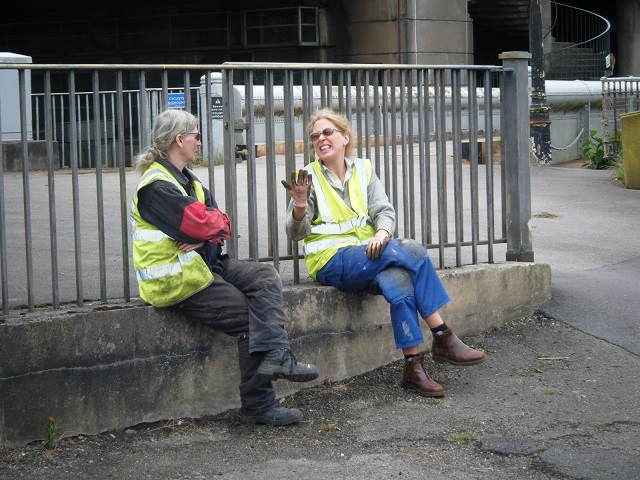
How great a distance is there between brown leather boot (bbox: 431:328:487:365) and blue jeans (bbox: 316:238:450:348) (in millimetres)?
223

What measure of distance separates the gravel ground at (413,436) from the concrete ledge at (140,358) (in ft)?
0.26

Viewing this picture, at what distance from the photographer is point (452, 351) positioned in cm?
565

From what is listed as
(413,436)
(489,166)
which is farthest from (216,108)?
(413,436)

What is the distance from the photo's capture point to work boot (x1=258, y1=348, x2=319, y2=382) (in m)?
4.90

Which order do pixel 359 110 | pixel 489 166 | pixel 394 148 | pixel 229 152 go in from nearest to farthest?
pixel 229 152 < pixel 359 110 < pixel 394 148 < pixel 489 166

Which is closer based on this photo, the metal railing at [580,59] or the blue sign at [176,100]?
the blue sign at [176,100]

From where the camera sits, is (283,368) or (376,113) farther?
(376,113)

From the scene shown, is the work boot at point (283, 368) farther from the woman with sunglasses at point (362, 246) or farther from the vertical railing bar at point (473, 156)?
the vertical railing bar at point (473, 156)

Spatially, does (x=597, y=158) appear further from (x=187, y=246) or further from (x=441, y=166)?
(x=187, y=246)

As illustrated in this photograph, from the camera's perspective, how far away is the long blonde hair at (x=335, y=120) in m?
5.72

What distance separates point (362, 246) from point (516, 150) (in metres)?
1.56

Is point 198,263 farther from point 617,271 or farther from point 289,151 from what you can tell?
point 617,271

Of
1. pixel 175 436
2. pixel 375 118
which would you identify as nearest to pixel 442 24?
pixel 375 118

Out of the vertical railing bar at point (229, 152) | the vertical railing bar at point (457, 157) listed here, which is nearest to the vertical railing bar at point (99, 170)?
the vertical railing bar at point (229, 152)
